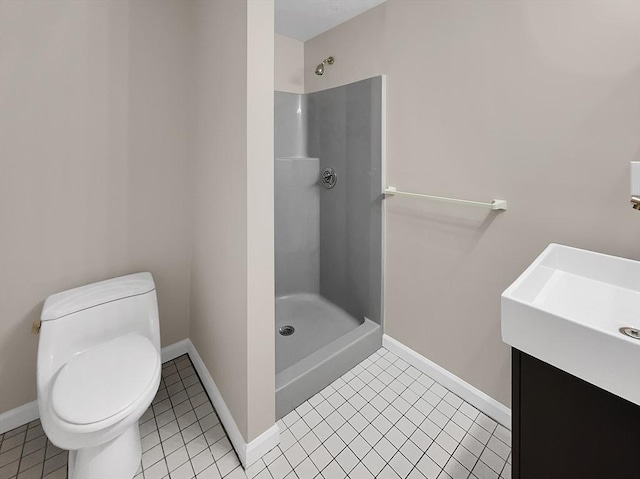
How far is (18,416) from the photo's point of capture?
1461mm

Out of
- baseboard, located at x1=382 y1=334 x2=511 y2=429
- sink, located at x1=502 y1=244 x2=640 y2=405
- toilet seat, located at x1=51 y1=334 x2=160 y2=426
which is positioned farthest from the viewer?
baseboard, located at x1=382 y1=334 x2=511 y2=429

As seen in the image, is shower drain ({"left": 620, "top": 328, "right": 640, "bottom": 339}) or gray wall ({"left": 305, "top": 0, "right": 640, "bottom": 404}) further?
gray wall ({"left": 305, "top": 0, "right": 640, "bottom": 404})

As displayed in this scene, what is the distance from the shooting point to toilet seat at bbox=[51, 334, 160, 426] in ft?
3.41

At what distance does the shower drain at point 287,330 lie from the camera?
214 centimetres

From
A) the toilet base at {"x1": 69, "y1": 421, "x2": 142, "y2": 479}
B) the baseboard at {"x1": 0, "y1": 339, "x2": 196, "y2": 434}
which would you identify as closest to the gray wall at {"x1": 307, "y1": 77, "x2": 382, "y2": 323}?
the toilet base at {"x1": 69, "y1": 421, "x2": 142, "y2": 479}

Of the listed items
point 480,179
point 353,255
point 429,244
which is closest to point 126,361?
point 353,255

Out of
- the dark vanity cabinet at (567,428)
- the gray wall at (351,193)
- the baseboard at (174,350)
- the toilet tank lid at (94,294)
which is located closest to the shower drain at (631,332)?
the dark vanity cabinet at (567,428)

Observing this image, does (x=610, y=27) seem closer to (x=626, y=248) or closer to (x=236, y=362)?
(x=626, y=248)

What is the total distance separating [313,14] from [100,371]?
2.30m

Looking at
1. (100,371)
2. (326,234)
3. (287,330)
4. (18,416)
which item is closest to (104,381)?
(100,371)

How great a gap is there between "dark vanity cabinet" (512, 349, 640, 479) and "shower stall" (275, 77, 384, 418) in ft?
3.40

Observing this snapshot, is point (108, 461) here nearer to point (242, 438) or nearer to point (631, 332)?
point (242, 438)

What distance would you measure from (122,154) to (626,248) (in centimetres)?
227

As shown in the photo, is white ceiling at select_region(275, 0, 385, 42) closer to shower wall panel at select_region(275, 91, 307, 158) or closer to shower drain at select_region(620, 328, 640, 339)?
shower wall panel at select_region(275, 91, 307, 158)
